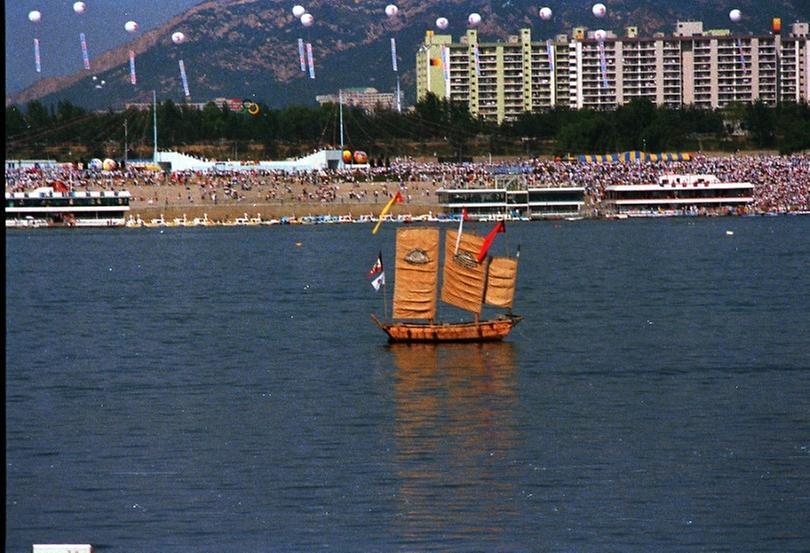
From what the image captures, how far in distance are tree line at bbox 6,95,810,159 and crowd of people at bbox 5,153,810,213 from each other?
80.6 ft

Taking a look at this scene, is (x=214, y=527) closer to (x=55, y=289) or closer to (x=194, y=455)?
(x=194, y=455)

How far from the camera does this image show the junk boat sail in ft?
132

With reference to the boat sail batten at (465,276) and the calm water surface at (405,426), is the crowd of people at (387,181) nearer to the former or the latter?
the calm water surface at (405,426)

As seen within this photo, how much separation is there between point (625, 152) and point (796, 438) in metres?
145

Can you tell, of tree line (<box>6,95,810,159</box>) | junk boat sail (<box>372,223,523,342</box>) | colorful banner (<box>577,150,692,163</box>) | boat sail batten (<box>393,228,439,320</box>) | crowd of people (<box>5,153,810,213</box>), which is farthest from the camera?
tree line (<box>6,95,810,159</box>)

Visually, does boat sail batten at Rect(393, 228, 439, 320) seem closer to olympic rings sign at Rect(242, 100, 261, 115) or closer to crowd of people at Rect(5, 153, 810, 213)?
crowd of people at Rect(5, 153, 810, 213)

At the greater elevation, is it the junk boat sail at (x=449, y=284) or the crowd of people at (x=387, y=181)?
the junk boat sail at (x=449, y=284)

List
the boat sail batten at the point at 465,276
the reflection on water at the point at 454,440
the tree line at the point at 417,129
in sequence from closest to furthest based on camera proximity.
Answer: the reflection on water at the point at 454,440
the boat sail batten at the point at 465,276
the tree line at the point at 417,129

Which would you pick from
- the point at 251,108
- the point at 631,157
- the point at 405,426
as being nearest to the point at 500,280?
the point at 405,426

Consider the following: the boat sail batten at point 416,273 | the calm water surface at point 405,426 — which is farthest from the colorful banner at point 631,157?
the boat sail batten at point 416,273

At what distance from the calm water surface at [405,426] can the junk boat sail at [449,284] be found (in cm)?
58

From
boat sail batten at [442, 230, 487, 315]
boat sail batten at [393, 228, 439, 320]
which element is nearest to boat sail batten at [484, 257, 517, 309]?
boat sail batten at [442, 230, 487, 315]

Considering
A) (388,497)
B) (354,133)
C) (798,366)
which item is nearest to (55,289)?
(798,366)

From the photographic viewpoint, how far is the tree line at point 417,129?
17912 centimetres
